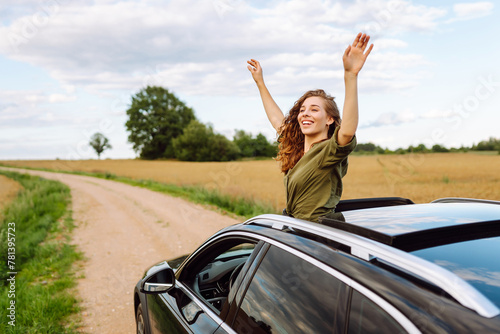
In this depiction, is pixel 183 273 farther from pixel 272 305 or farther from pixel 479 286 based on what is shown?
pixel 479 286

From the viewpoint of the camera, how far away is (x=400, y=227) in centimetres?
148

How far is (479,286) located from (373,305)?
0.32 meters

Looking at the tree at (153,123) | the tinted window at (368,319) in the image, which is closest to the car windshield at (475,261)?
the tinted window at (368,319)

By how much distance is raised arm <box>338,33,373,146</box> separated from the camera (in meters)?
1.87

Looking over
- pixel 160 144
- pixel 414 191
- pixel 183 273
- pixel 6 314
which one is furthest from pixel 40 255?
pixel 160 144

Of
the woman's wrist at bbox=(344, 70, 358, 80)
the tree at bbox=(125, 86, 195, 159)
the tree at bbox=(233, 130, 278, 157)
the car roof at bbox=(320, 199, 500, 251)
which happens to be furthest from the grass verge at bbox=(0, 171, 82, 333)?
the tree at bbox=(233, 130, 278, 157)

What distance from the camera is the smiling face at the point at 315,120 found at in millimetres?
2426

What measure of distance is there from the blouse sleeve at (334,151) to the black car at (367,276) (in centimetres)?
32

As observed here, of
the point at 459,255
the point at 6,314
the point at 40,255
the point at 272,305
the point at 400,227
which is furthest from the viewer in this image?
the point at 40,255

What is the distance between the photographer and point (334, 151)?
200cm

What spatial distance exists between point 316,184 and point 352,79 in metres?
0.65

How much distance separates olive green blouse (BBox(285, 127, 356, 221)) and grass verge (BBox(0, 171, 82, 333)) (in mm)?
3208

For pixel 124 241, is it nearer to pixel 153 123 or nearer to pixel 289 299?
pixel 289 299

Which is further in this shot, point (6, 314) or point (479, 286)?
point (6, 314)
